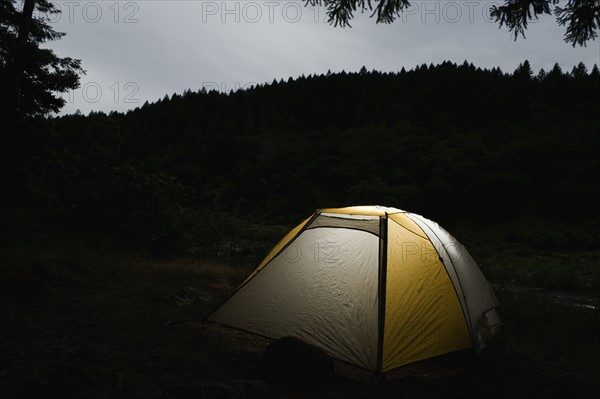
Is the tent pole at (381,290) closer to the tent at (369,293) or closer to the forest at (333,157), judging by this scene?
the tent at (369,293)

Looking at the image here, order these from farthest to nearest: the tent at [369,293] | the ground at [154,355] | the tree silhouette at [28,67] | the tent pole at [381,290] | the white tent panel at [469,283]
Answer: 1. the tree silhouette at [28,67]
2. the white tent panel at [469,283]
3. the tent at [369,293]
4. the tent pole at [381,290]
5. the ground at [154,355]

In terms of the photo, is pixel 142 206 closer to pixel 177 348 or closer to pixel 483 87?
pixel 177 348

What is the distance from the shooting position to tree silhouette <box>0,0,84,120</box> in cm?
1019

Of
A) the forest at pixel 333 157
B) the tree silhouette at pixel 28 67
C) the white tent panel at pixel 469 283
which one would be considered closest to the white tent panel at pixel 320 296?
the white tent panel at pixel 469 283

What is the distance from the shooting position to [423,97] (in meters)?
56.4

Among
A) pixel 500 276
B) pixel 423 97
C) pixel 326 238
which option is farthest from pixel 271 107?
pixel 326 238

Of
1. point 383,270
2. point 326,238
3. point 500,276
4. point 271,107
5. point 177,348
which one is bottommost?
point 500,276

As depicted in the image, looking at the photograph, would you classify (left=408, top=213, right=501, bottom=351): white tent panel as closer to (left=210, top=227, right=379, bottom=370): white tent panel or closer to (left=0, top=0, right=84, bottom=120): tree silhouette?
(left=210, top=227, right=379, bottom=370): white tent panel

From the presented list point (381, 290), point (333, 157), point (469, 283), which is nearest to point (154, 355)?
point (381, 290)

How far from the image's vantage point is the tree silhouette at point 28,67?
10.2 m

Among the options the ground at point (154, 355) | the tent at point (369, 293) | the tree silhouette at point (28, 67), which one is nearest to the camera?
the ground at point (154, 355)

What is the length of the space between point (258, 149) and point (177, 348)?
52.4 m

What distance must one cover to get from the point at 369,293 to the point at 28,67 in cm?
1159

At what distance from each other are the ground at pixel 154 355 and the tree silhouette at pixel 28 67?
5831 millimetres
